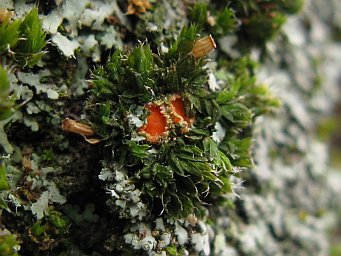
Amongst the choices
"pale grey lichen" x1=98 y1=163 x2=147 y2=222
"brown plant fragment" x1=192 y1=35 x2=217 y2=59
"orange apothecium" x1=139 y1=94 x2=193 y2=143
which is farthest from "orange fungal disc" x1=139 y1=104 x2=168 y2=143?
"brown plant fragment" x1=192 y1=35 x2=217 y2=59

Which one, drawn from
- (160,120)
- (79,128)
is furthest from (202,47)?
(79,128)

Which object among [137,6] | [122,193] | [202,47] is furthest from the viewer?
[137,6]

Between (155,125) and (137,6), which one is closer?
(155,125)

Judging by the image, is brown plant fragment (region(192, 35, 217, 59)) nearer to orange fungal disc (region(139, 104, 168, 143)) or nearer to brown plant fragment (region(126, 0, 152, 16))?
orange fungal disc (region(139, 104, 168, 143))

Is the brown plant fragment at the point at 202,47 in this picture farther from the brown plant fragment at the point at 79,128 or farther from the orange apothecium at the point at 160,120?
the brown plant fragment at the point at 79,128

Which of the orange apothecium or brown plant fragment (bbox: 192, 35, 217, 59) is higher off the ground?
brown plant fragment (bbox: 192, 35, 217, 59)

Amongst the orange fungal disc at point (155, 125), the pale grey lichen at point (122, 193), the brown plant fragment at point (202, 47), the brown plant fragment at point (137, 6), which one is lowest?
the pale grey lichen at point (122, 193)

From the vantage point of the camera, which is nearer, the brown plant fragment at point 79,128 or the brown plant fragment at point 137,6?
the brown plant fragment at point 79,128

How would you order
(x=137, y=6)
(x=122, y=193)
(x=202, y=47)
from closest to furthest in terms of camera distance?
(x=122, y=193), (x=202, y=47), (x=137, y=6)

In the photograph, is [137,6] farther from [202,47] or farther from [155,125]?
[155,125]

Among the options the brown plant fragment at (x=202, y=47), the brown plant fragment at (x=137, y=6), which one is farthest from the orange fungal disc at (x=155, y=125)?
the brown plant fragment at (x=137, y=6)

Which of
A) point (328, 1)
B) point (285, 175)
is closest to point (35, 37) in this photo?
point (285, 175)

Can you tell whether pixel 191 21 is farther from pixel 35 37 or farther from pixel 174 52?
pixel 35 37
